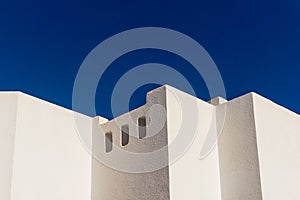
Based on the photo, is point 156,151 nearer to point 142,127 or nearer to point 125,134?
point 142,127

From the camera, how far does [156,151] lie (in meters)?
9.55

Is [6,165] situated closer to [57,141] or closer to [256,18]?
[57,141]

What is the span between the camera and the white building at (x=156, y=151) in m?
9.40

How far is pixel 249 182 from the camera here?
9.81m

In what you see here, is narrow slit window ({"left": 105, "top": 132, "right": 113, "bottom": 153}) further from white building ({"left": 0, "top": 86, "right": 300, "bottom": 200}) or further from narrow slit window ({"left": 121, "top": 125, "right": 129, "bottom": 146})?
narrow slit window ({"left": 121, "top": 125, "right": 129, "bottom": 146})

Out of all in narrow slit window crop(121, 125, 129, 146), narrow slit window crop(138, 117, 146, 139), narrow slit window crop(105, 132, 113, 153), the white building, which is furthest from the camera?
narrow slit window crop(105, 132, 113, 153)

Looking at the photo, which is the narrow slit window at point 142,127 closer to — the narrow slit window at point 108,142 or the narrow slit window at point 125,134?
the narrow slit window at point 125,134

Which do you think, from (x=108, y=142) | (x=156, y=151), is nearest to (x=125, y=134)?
(x=108, y=142)

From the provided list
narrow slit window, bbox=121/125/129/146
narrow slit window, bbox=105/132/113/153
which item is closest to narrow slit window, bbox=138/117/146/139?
narrow slit window, bbox=121/125/129/146

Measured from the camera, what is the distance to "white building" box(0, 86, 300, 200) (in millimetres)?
9398

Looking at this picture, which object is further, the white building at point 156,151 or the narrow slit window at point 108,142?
the narrow slit window at point 108,142

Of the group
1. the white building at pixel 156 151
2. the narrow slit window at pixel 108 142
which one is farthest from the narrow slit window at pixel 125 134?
the narrow slit window at pixel 108 142

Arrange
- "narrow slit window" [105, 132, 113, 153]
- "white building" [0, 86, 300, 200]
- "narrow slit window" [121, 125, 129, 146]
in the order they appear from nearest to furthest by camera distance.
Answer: "white building" [0, 86, 300, 200] → "narrow slit window" [121, 125, 129, 146] → "narrow slit window" [105, 132, 113, 153]

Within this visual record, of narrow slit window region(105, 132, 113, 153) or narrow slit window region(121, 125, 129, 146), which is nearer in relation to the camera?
narrow slit window region(121, 125, 129, 146)
